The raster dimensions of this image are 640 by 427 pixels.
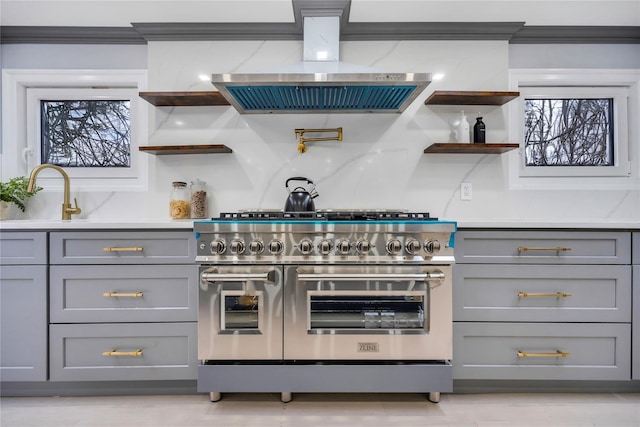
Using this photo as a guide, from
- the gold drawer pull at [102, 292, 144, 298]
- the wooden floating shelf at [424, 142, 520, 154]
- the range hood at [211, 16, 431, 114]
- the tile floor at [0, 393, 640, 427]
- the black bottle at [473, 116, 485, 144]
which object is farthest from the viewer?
the black bottle at [473, 116, 485, 144]

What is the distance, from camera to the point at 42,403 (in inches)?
Answer: 65.2

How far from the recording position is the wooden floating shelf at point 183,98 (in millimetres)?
2070

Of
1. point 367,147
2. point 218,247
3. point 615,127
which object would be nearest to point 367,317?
point 218,247

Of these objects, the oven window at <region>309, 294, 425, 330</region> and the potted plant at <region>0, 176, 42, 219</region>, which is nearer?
the oven window at <region>309, 294, 425, 330</region>

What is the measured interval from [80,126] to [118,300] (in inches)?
56.8

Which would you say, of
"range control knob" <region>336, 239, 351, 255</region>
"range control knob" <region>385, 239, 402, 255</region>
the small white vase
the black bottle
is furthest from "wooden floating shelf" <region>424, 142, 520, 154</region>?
the small white vase

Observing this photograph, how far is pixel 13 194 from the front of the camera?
7.06ft

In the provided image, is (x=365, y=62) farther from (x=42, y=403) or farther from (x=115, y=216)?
(x=42, y=403)

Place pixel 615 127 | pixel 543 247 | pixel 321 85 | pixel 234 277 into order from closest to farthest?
1. pixel 234 277
2. pixel 543 247
3. pixel 321 85
4. pixel 615 127

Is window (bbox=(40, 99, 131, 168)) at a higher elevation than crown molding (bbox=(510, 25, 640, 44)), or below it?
below

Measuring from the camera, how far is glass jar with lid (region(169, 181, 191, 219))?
2.16 m

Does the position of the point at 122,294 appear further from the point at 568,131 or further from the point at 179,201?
the point at 568,131

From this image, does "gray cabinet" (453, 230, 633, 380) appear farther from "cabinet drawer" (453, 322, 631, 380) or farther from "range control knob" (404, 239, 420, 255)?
"range control knob" (404, 239, 420, 255)

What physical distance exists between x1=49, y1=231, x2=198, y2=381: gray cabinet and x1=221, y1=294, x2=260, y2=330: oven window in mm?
186
